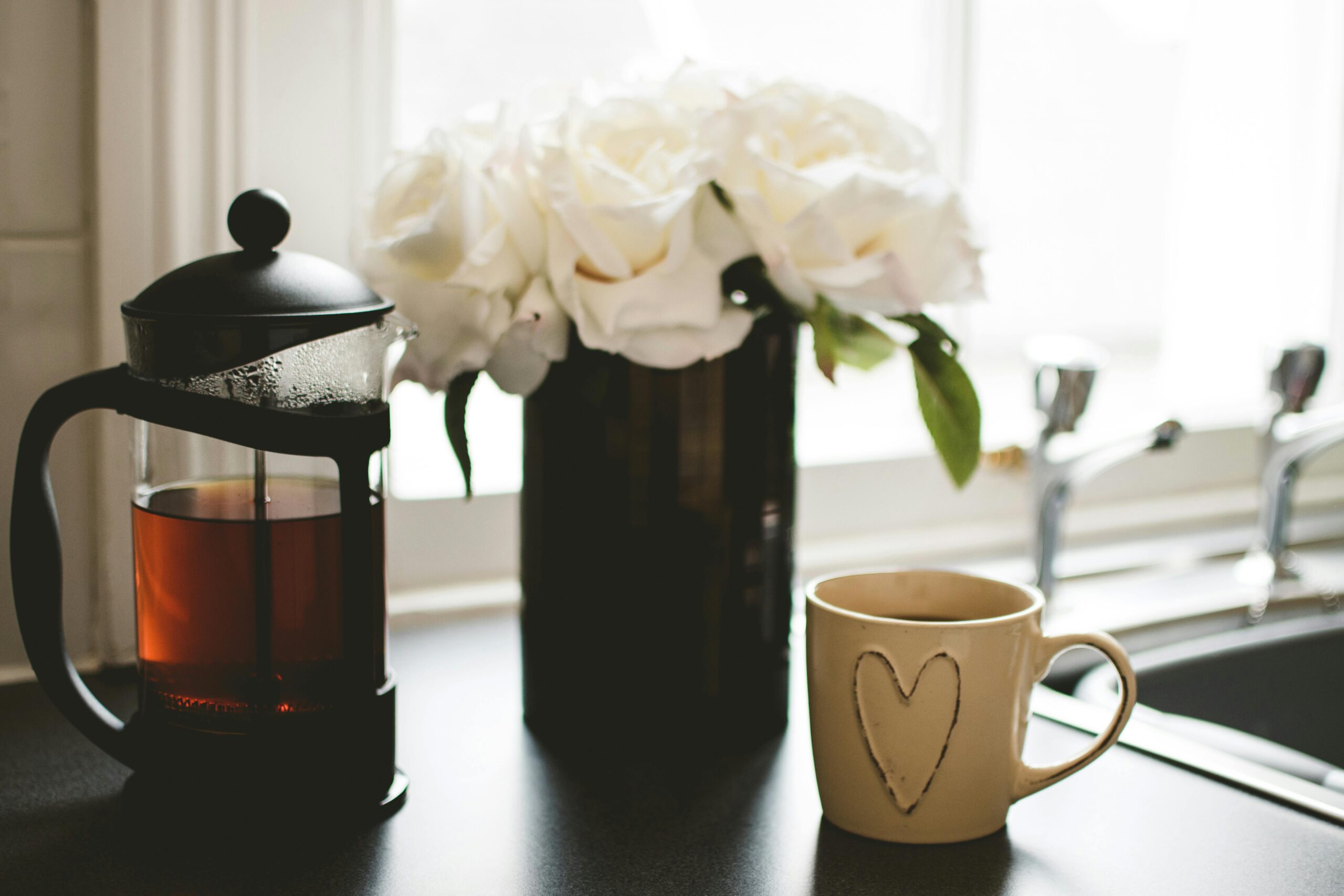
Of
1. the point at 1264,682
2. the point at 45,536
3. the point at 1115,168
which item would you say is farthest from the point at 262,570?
the point at 1115,168

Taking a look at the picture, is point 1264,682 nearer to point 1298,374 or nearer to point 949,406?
point 1298,374

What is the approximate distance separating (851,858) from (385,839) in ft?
0.76

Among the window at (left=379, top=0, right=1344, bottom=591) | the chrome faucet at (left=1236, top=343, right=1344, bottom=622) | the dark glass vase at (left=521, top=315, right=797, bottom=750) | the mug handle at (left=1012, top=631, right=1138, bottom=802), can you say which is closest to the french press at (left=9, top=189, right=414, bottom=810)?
the dark glass vase at (left=521, top=315, right=797, bottom=750)

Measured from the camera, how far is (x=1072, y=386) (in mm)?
1074

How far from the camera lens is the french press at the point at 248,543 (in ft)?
1.88

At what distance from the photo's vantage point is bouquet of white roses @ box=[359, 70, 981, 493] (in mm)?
624

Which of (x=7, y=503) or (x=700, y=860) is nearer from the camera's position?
(x=700, y=860)

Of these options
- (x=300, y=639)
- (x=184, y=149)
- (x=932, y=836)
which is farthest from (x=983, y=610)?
(x=184, y=149)

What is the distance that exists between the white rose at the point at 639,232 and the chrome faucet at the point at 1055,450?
0.52m

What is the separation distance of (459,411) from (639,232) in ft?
0.46

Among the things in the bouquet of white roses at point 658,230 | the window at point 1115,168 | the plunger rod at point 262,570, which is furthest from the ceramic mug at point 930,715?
the window at point 1115,168

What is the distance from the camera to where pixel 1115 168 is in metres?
1.45

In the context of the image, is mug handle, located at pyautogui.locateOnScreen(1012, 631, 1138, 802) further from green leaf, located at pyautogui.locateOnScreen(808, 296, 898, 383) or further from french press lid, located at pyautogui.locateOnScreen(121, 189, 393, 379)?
french press lid, located at pyautogui.locateOnScreen(121, 189, 393, 379)

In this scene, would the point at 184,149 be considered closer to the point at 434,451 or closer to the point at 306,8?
the point at 306,8
